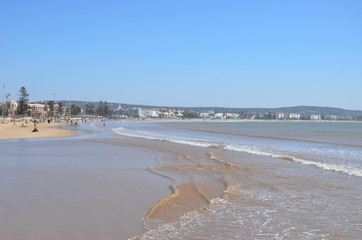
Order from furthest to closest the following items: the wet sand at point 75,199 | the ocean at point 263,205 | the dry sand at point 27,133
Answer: the dry sand at point 27,133, the ocean at point 263,205, the wet sand at point 75,199

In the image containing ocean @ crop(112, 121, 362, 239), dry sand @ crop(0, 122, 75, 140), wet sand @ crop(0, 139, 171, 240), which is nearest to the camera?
wet sand @ crop(0, 139, 171, 240)

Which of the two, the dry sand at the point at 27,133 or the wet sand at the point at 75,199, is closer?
the wet sand at the point at 75,199

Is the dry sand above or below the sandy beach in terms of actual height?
below

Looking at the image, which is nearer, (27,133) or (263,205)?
(263,205)

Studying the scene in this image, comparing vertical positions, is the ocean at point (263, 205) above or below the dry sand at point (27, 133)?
above

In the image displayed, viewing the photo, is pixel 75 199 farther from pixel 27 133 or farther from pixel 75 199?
pixel 27 133

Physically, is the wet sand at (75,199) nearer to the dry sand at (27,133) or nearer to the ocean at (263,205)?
the ocean at (263,205)

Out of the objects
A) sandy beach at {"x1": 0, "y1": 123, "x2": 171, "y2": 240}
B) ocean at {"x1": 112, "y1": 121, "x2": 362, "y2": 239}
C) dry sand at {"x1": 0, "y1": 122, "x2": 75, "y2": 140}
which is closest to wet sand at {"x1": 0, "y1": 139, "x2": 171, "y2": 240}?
sandy beach at {"x1": 0, "y1": 123, "x2": 171, "y2": 240}

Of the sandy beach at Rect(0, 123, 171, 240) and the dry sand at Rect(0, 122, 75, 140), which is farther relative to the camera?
the dry sand at Rect(0, 122, 75, 140)

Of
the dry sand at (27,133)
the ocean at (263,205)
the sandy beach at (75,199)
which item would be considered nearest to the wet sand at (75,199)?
the sandy beach at (75,199)

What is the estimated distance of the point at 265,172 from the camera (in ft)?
45.2

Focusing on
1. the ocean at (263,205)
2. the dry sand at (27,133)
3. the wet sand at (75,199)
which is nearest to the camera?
the wet sand at (75,199)

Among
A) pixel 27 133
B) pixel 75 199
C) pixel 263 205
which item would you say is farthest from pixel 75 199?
pixel 27 133

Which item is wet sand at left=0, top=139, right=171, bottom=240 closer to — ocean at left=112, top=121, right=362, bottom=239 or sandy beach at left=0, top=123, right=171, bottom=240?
sandy beach at left=0, top=123, right=171, bottom=240
